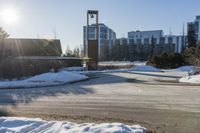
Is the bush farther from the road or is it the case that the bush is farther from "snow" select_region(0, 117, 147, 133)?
"snow" select_region(0, 117, 147, 133)

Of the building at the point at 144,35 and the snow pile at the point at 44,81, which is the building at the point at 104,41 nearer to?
the building at the point at 144,35

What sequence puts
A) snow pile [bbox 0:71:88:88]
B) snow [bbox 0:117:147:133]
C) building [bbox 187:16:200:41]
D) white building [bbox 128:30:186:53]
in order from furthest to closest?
white building [bbox 128:30:186:53] → building [bbox 187:16:200:41] → snow pile [bbox 0:71:88:88] → snow [bbox 0:117:147:133]

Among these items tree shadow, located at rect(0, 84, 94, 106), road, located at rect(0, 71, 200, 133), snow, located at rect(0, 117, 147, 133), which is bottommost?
tree shadow, located at rect(0, 84, 94, 106)

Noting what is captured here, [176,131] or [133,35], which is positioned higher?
[133,35]

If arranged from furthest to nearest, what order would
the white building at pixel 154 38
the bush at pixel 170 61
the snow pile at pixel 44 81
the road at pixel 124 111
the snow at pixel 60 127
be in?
the white building at pixel 154 38, the bush at pixel 170 61, the snow pile at pixel 44 81, the road at pixel 124 111, the snow at pixel 60 127

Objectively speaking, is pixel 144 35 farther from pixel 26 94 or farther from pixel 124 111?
pixel 124 111

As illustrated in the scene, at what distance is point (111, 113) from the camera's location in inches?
456

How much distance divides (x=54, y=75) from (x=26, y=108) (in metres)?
15.2

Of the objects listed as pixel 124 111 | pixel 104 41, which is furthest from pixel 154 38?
pixel 124 111

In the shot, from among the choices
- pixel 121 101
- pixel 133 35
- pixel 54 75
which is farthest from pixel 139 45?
pixel 121 101

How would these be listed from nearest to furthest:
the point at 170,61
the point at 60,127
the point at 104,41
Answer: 1. the point at 60,127
2. the point at 170,61
3. the point at 104,41


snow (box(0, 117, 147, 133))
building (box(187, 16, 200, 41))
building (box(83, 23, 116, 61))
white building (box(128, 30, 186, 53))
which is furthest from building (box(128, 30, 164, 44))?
snow (box(0, 117, 147, 133))

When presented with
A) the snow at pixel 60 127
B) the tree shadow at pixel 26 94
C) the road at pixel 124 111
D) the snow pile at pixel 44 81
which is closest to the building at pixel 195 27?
the snow pile at pixel 44 81

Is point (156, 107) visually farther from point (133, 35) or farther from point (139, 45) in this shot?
point (133, 35)
